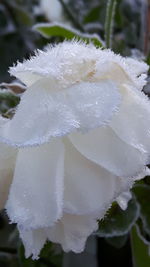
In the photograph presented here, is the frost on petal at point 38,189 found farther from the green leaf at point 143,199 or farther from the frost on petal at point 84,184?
the green leaf at point 143,199

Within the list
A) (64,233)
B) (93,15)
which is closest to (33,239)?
(64,233)

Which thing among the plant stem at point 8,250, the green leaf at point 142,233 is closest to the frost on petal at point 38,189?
the green leaf at point 142,233

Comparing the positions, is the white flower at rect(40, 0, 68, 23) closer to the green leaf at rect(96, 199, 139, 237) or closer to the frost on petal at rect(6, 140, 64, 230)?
the green leaf at rect(96, 199, 139, 237)

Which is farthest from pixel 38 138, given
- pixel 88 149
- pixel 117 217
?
pixel 117 217

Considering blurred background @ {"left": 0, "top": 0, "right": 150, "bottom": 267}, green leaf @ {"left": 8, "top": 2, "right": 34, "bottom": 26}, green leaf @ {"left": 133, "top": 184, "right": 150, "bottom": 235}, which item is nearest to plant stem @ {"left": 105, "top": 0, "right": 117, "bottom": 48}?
blurred background @ {"left": 0, "top": 0, "right": 150, "bottom": 267}

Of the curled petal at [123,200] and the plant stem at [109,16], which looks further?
the plant stem at [109,16]

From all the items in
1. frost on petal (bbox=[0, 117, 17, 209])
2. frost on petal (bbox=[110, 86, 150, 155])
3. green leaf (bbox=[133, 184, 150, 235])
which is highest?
frost on petal (bbox=[110, 86, 150, 155])

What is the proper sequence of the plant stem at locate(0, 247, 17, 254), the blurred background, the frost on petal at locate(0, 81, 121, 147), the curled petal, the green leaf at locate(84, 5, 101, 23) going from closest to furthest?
the frost on petal at locate(0, 81, 121, 147), the curled petal, the blurred background, the plant stem at locate(0, 247, 17, 254), the green leaf at locate(84, 5, 101, 23)

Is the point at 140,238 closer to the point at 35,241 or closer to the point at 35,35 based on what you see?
the point at 35,241
